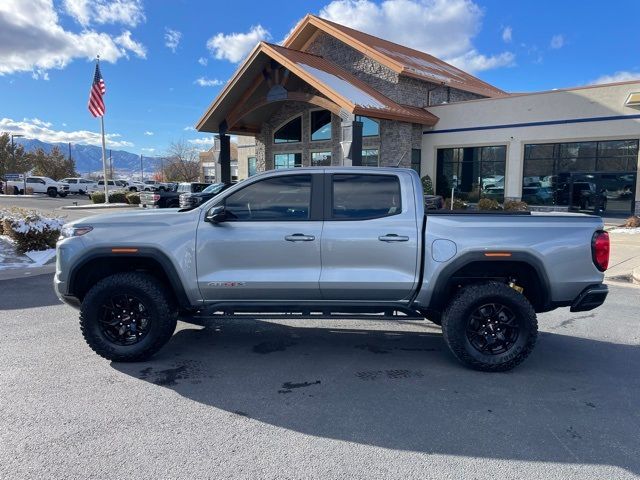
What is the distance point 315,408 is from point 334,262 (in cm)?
134

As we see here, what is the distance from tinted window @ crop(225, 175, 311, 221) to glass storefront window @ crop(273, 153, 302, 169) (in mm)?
22034

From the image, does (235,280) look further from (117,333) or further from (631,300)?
(631,300)

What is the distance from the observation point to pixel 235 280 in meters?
4.47

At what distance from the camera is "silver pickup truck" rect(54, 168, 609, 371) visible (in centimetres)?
435

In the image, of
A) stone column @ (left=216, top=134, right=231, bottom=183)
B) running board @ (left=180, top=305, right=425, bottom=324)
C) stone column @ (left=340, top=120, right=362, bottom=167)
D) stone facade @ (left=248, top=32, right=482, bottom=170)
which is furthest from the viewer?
stone column @ (left=216, top=134, right=231, bottom=183)

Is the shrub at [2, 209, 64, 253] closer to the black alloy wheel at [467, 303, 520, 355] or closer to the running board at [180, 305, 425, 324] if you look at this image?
the running board at [180, 305, 425, 324]

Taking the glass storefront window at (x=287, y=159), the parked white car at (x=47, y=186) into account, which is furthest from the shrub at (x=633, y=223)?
the parked white car at (x=47, y=186)

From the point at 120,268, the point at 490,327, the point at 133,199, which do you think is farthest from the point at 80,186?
the point at 490,327

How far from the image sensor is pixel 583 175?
20.0 meters

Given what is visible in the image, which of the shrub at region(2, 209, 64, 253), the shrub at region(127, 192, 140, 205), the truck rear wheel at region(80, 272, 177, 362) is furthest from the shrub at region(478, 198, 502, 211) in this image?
the shrub at region(127, 192, 140, 205)

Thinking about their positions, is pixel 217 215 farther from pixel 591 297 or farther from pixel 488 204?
pixel 488 204

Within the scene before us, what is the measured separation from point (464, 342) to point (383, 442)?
5.07ft

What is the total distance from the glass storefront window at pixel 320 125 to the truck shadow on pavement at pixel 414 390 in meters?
20.6

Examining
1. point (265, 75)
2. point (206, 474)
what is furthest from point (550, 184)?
point (206, 474)
